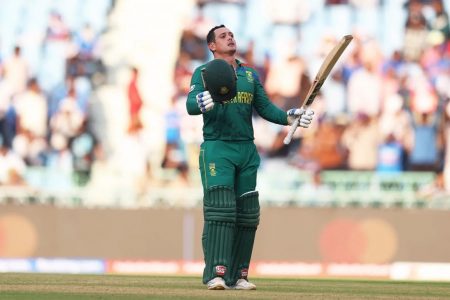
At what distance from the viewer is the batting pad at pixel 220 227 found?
711cm

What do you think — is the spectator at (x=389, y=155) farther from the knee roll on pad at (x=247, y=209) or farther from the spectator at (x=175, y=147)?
the knee roll on pad at (x=247, y=209)

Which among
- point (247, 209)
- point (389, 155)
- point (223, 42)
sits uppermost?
point (223, 42)

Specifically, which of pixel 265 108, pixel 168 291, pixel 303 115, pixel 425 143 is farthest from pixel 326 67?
pixel 425 143

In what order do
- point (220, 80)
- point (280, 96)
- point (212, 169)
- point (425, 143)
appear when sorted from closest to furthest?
point (220, 80), point (212, 169), point (425, 143), point (280, 96)

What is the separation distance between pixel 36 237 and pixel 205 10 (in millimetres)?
4423

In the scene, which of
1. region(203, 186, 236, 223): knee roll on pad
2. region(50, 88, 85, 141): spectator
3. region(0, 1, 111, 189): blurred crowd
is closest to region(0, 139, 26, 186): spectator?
region(0, 1, 111, 189): blurred crowd

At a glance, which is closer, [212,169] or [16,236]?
[212,169]

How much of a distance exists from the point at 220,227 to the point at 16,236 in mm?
8841

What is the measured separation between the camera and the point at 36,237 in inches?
613

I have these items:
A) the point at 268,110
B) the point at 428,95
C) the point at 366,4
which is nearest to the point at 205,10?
the point at 366,4

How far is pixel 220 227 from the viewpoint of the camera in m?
7.12

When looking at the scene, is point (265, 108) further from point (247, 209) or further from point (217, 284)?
point (217, 284)

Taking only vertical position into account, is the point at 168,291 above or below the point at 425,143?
below

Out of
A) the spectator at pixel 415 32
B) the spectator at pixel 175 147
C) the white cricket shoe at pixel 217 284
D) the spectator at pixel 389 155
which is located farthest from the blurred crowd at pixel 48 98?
the white cricket shoe at pixel 217 284
